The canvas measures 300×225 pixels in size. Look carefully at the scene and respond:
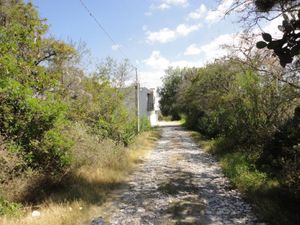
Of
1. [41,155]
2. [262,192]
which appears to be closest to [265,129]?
[262,192]

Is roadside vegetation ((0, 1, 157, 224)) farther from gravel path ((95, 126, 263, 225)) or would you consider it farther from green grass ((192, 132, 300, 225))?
green grass ((192, 132, 300, 225))

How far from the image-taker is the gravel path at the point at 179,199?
6871 mm

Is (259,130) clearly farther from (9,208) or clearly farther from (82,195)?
(9,208)

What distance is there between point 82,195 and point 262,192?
4.44m

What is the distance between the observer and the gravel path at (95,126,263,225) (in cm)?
687

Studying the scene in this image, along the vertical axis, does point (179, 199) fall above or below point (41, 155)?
below

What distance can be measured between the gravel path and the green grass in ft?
A: 0.81

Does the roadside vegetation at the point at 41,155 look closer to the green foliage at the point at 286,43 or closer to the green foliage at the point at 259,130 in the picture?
the green foliage at the point at 259,130

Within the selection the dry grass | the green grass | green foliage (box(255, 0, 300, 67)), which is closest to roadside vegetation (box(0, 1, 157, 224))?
the dry grass

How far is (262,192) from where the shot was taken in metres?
8.19

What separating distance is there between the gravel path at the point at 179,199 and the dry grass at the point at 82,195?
45cm

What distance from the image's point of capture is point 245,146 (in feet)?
46.1

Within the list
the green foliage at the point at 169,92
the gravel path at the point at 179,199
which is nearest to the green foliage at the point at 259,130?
the gravel path at the point at 179,199

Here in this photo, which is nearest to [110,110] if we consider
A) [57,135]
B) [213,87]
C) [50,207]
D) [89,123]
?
[89,123]
